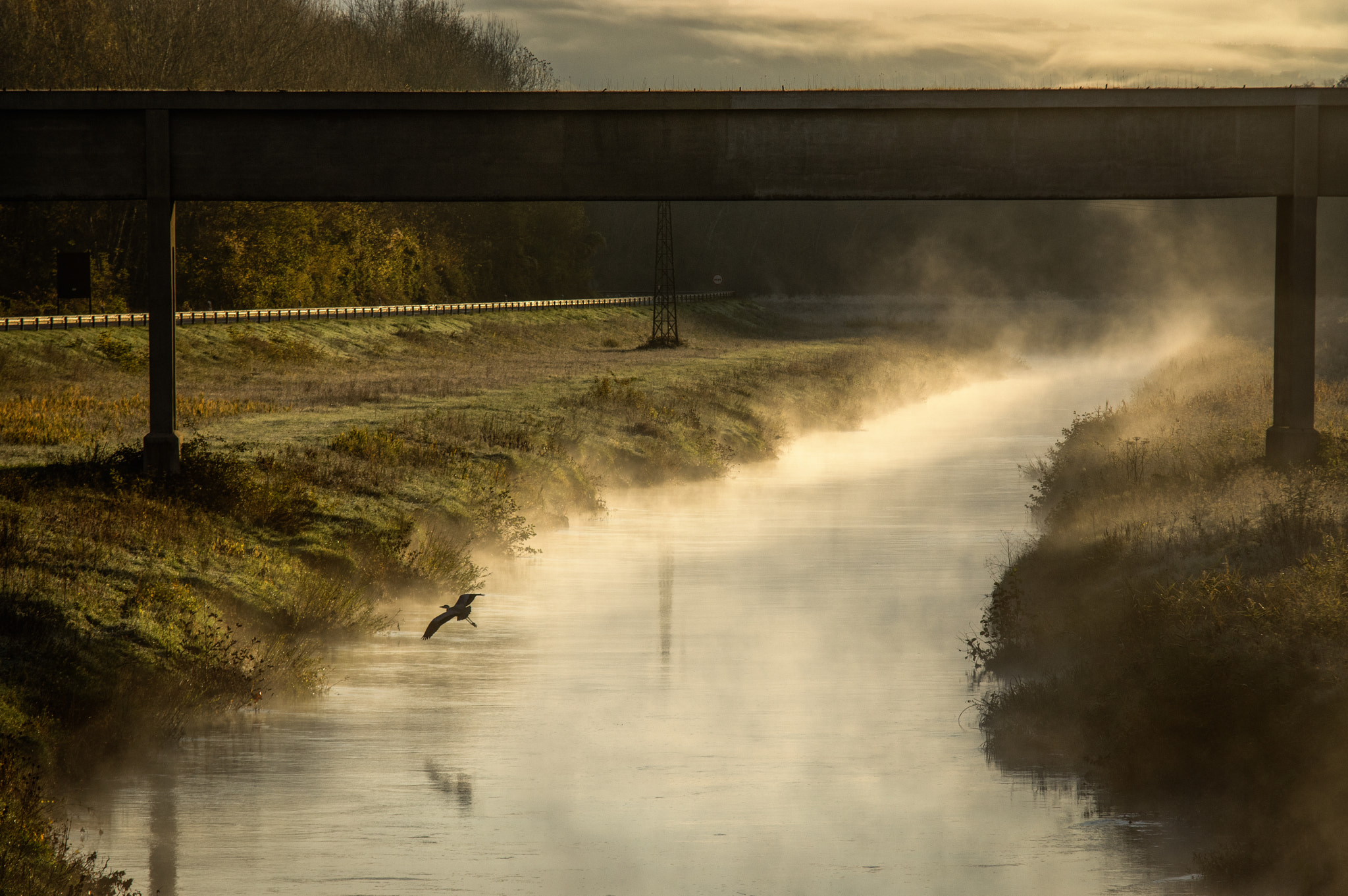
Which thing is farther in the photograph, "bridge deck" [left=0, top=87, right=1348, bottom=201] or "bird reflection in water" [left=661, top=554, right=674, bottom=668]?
"bridge deck" [left=0, top=87, right=1348, bottom=201]

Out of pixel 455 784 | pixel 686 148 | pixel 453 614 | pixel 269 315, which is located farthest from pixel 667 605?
pixel 269 315

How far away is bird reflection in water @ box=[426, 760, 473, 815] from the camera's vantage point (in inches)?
608

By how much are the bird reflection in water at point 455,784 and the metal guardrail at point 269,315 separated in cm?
2653

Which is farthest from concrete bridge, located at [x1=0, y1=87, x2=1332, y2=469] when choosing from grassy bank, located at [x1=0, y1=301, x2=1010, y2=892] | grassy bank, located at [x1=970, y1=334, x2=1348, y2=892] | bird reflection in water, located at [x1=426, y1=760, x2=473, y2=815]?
bird reflection in water, located at [x1=426, y1=760, x2=473, y2=815]

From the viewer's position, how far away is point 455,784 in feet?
52.7

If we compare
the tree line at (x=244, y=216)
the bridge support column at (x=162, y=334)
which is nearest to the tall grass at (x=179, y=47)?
the tree line at (x=244, y=216)

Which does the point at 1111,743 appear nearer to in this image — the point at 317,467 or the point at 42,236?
the point at 317,467

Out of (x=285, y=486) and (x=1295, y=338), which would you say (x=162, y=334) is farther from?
(x=1295, y=338)

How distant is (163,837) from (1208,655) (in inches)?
394

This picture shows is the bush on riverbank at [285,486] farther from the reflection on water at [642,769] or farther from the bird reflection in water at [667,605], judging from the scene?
the bird reflection in water at [667,605]

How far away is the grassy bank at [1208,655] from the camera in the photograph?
1326cm

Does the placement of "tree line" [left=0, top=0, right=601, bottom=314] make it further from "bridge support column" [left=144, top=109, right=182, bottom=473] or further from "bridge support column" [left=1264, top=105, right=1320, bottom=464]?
"bridge support column" [left=1264, top=105, right=1320, bottom=464]

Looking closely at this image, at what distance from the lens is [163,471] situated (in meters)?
24.6

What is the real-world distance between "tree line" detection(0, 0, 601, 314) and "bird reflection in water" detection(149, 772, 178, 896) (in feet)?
102
